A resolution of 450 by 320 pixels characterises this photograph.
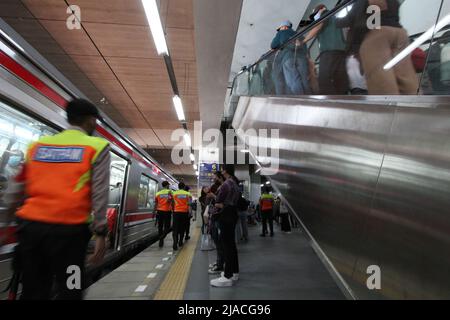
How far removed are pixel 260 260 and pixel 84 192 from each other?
408 cm

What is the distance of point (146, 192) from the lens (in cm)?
812

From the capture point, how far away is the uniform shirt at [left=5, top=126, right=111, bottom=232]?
1.58m

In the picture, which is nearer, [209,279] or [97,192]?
[97,192]

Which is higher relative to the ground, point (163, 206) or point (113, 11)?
point (113, 11)

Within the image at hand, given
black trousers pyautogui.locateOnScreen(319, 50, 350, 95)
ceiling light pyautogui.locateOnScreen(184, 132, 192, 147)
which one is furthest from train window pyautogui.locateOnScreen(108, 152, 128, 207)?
ceiling light pyautogui.locateOnScreen(184, 132, 192, 147)

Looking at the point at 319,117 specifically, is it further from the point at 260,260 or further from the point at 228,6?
the point at 228,6

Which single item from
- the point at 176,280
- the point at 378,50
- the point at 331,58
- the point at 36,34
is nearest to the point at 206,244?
the point at 176,280

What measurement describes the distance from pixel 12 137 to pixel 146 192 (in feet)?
18.1

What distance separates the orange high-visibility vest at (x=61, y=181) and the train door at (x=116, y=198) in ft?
12.6

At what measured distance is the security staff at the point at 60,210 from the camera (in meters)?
1.51

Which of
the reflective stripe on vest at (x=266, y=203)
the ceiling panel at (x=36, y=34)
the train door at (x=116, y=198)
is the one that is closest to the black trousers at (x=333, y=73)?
the train door at (x=116, y=198)

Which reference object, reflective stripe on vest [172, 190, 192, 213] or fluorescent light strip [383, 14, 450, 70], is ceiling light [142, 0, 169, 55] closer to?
reflective stripe on vest [172, 190, 192, 213]

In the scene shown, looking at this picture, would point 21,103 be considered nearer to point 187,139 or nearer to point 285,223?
point 285,223
